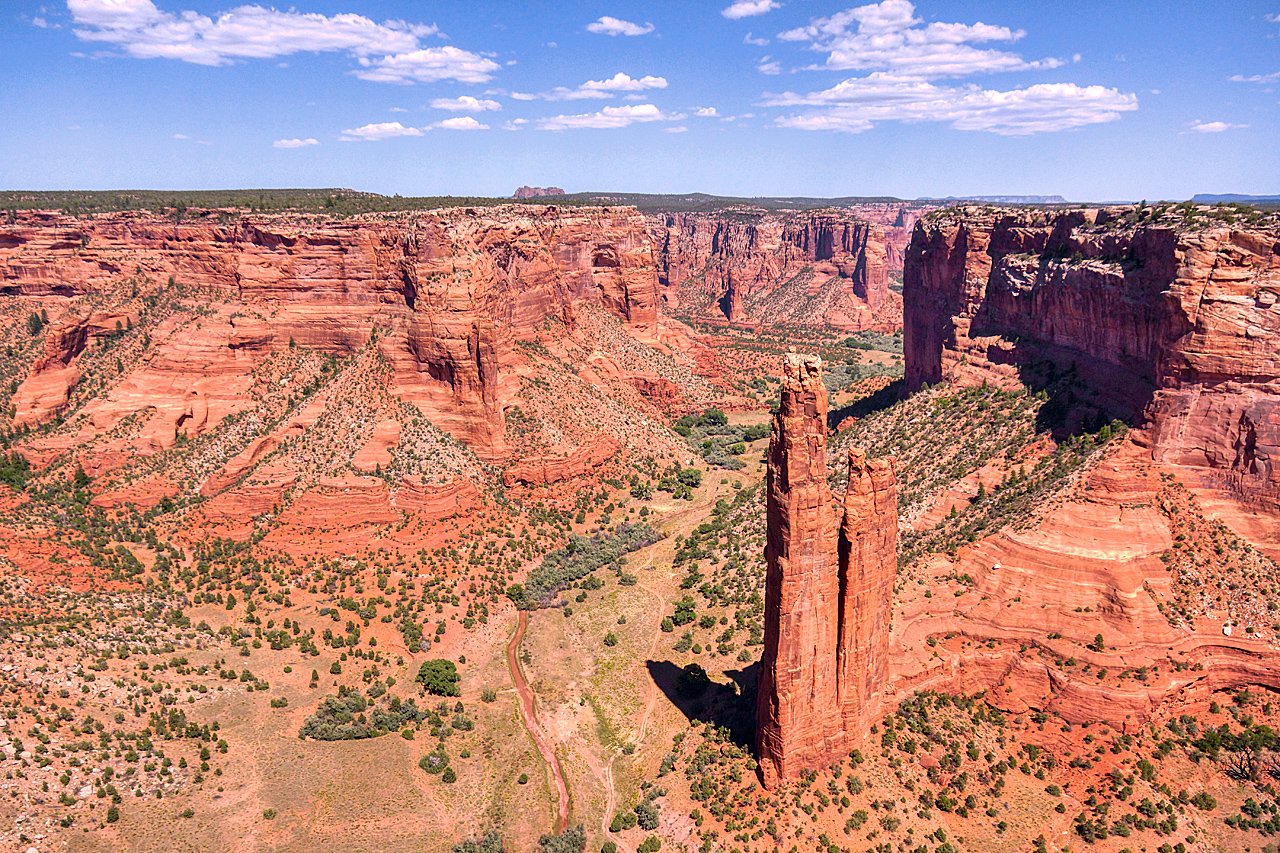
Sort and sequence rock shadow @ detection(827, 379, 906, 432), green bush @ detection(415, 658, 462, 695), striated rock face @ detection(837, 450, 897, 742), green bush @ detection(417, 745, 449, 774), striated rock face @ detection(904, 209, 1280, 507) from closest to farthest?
striated rock face @ detection(837, 450, 897, 742) → striated rock face @ detection(904, 209, 1280, 507) → green bush @ detection(417, 745, 449, 774) → green bush @ detection(415, 658, 462, 695) → rock shadow @ detection(827, 379, 906, 432)

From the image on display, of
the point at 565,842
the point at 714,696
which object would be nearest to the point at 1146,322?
the point at 714,696

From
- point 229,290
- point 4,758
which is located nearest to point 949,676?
point 4,758

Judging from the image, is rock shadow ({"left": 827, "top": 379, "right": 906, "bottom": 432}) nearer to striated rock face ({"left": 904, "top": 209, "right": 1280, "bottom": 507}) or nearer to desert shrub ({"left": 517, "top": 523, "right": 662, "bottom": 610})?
striated rock face ({"left": 904, "top": 209, "right": 1280, "bottom": 507})

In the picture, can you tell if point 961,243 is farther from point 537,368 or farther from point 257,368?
point 257,368

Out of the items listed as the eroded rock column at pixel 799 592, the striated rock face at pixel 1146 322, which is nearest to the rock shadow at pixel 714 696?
the eroded rock column at pixel 799 592

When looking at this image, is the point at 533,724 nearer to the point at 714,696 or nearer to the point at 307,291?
the point at 714,696

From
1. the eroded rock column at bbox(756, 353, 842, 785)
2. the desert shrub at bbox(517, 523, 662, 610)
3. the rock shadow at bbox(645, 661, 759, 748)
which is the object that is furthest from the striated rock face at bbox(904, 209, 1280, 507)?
the desert shrub at bbox(517, 523, 662, 610)

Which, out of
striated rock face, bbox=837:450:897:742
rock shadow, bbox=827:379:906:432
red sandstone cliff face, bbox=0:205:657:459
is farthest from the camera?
rock shadow, bbox=827:379:906:432
